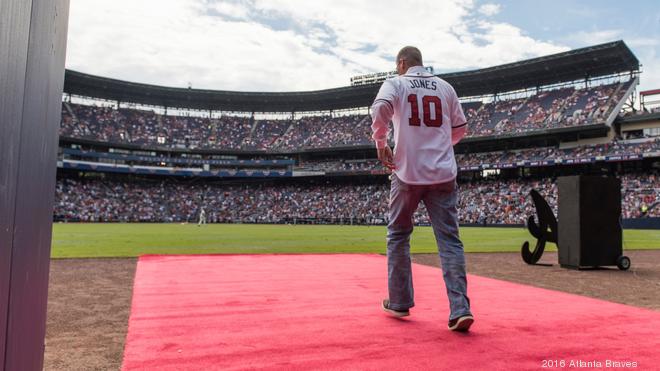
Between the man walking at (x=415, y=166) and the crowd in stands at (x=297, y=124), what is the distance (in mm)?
45760

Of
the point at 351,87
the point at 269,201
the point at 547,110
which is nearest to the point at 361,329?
the point at 547,110

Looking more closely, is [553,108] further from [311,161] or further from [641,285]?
[641,285]

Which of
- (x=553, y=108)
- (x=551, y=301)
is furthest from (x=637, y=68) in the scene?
(x=551, y=301)

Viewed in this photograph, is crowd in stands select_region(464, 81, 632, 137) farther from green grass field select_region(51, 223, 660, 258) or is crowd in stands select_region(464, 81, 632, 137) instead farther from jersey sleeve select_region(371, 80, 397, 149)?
jersey sleeve select_region(371, 80, 397, 149)

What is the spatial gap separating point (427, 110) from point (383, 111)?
15.1 inches

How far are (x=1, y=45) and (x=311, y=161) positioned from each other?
205 feet

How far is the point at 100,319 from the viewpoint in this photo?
12.0 feet

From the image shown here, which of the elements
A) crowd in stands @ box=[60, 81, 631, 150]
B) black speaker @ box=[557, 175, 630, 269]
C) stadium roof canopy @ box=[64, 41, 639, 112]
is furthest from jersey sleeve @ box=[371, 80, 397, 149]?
stadium roof canopy @ box=[64, 41, 639, 112]

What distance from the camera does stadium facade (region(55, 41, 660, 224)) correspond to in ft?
143

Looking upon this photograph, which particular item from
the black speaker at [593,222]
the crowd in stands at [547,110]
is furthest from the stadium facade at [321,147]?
the black speaker at [593,222]

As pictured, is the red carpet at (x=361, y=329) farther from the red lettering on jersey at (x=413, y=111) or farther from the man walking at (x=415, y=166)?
the red lettering on jersey at (x=413, y=111)

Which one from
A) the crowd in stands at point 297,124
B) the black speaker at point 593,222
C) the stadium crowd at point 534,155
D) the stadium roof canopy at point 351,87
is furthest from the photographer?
the crowd in stands at point 297,124

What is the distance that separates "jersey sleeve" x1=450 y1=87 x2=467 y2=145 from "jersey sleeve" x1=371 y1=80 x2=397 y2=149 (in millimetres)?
562

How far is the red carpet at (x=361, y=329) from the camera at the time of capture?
8.02 feet
